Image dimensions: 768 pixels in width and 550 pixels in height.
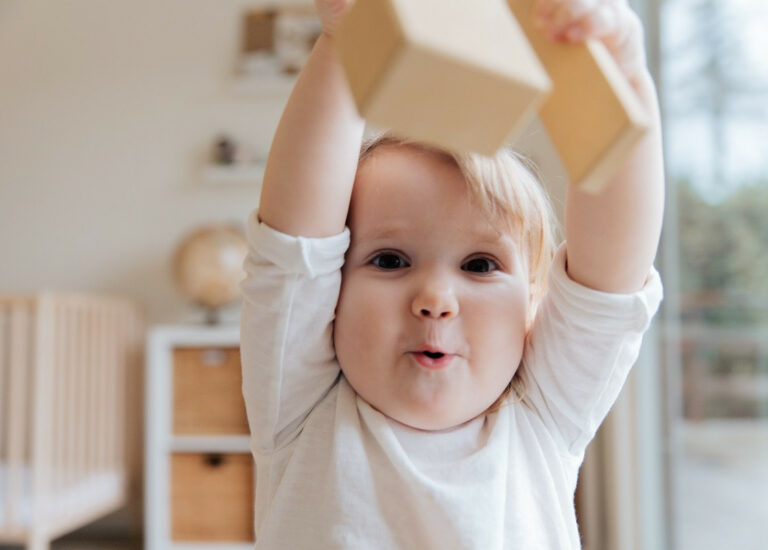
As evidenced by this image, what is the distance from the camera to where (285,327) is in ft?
1.90

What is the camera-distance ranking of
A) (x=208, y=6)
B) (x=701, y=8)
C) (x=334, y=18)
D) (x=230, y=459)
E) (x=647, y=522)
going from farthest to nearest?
1. (x=208, y=6)
2. (x=230, y=459)
3. (x=647, y=522)
4. (x=701, y=8)
5. (x=334, y=18)

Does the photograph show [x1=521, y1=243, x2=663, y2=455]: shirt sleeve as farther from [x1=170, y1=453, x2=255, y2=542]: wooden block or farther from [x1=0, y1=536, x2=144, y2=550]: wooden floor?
[x1=0, y1=536, x2=144, y2=550]: wooden floor

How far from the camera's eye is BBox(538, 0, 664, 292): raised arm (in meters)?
0.44

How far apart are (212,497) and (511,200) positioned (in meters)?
1.88

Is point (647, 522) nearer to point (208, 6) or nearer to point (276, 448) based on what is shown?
point (276, 448)

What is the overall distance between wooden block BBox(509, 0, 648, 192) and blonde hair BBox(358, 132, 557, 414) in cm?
19

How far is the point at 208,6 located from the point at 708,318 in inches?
76.5

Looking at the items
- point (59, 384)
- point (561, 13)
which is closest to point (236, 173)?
point (59, 384)

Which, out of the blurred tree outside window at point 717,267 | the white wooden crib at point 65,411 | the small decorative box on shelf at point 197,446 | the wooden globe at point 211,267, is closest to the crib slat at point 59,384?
the white wooden crib at point 65,411

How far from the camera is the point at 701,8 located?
1762 millimetres

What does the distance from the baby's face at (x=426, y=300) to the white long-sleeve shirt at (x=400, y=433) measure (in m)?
0.02

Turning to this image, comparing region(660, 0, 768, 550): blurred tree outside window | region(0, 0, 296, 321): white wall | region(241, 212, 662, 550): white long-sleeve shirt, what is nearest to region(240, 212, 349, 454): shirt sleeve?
region(241, 212, 662, 550): white long-sleeve shirt

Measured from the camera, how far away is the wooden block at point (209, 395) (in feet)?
7.47

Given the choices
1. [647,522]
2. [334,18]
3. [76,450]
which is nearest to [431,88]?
[334,18]
